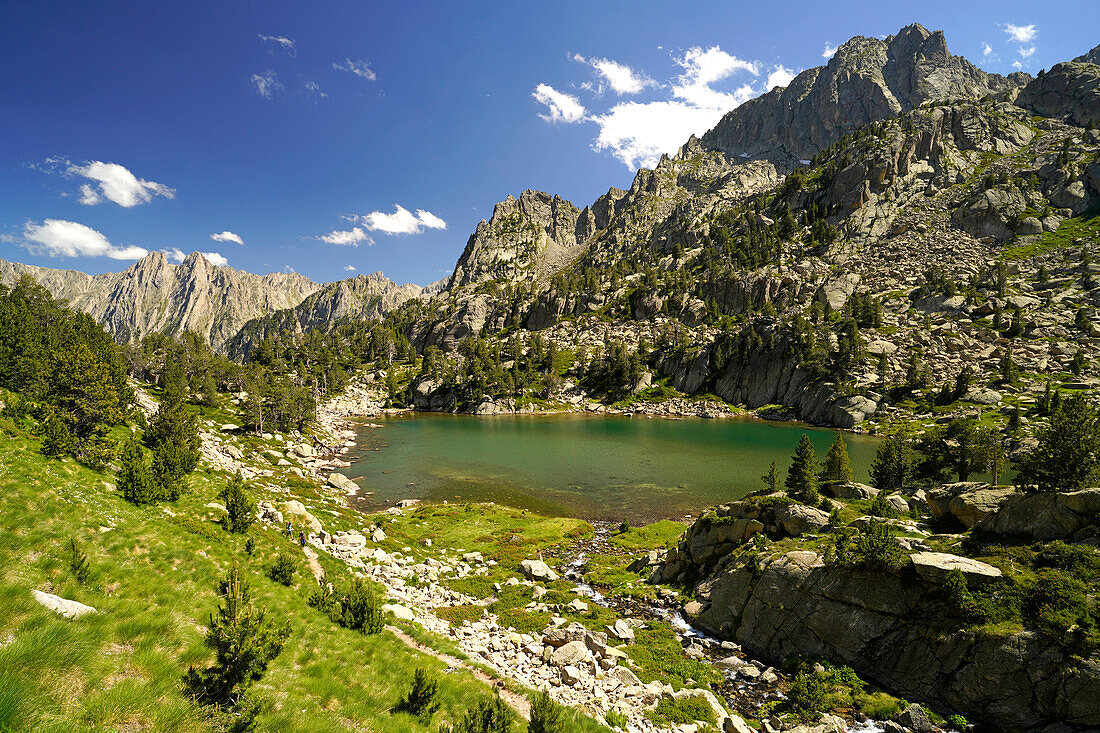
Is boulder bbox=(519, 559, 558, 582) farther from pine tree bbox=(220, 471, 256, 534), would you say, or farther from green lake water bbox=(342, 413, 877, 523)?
green lake water bbox=(342, 413, 877, 523)

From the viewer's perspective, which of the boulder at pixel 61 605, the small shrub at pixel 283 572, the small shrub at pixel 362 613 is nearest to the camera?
the boulder at pixel 61 605

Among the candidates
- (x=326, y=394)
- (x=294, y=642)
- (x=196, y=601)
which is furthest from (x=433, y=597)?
(x=326, y=394)

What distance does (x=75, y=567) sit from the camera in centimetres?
1188

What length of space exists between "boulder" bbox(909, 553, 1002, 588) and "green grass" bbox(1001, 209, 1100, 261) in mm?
200533

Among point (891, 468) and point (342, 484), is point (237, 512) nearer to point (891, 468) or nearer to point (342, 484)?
point (342, 484)

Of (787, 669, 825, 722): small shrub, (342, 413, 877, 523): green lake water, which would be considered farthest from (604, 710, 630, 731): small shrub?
(342, 413, 877, 523): green lake water

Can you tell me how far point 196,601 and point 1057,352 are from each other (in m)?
166

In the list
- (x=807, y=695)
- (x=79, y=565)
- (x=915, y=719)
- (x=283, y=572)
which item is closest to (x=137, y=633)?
(x=79, y=565)

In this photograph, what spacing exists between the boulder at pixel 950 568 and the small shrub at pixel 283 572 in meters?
29.0

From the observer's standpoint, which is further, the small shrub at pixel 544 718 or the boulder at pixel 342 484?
the boulder at pixel 342 484

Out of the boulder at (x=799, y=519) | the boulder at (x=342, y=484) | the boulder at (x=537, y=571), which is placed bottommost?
the boulder at (x=342, y=484)

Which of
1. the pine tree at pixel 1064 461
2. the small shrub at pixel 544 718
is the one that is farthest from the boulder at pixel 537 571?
the pine tree at pixel 1064 461

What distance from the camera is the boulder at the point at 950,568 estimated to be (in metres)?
16.8

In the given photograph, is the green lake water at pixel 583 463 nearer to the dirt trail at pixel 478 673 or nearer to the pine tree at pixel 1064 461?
the pine tree at pixel 1064 461
